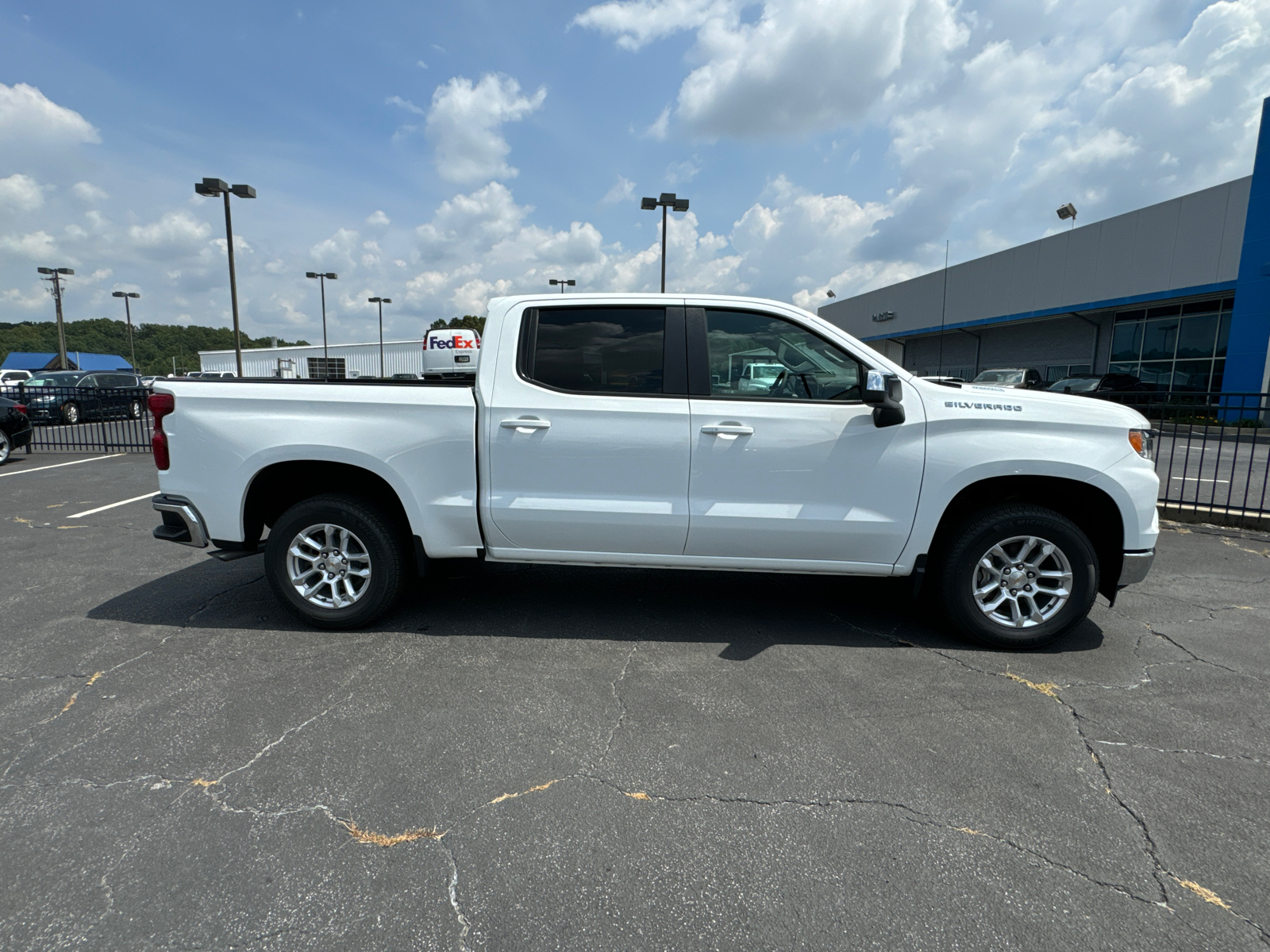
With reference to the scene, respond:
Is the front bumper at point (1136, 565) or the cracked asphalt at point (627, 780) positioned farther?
the front bumper at point (1136, 565)

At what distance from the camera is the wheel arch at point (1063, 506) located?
12.4ft

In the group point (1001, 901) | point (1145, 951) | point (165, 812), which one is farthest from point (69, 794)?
point (1145, 951)

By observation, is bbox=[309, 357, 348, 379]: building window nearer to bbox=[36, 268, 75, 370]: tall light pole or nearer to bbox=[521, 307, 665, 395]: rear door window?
bbox=[36, 268, 75, 370]: tall light pole

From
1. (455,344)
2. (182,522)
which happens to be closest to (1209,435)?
(182,522)

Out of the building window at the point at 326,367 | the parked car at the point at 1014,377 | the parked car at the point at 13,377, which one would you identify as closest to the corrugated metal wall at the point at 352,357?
the building window at the point at 326,367

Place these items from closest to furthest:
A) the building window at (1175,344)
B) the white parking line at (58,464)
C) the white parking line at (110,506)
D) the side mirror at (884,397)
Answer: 1. the side mirror at (884,397)
2. the white parking line at (110,506)
3. the white parking line at (58,464)
4. the building window at (1175,344)

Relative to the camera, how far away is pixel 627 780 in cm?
259

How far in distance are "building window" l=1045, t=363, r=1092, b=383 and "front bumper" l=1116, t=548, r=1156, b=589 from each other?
29.8 meters

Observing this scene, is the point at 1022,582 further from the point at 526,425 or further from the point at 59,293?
the point at 59,293

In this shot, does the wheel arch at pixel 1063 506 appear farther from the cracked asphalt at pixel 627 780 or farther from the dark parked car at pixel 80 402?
the dark parked car at pixel 80 402

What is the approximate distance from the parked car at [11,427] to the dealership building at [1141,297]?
88.4 ft

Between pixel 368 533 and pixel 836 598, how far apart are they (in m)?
3.14

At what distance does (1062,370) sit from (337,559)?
3412 centimetres

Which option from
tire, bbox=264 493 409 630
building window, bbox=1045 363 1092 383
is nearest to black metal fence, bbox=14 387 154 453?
tire, bbox=264 493 409 630
